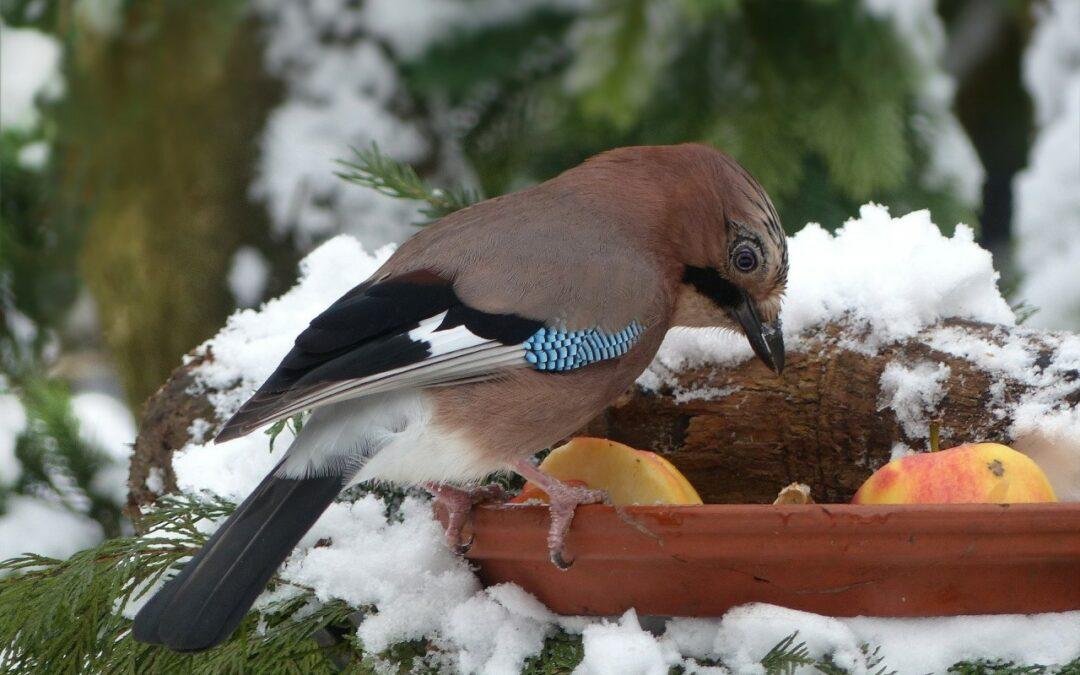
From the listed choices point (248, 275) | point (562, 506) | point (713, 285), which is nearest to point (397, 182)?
point (713, 285)

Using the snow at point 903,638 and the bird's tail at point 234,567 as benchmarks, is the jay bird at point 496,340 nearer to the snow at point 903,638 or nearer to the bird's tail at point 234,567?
the bird's tail at point 234,567

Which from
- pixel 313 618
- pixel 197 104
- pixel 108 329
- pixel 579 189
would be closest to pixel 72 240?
pixel 108 329

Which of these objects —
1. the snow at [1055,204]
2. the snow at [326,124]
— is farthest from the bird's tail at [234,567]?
the snow at [1055,204]

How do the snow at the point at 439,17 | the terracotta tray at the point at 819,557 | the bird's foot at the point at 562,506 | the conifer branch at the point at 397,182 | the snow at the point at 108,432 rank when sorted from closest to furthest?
the terracotta tray at the point at 819,557, the bird's foot at the point at 562,506, the conifer branch at the point at 397,182, the snow at the point at 108,432, the snow at the point at 439,17

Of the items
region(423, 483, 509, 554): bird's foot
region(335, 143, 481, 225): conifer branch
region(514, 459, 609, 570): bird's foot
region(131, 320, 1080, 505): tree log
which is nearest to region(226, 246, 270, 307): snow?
region(335, 143, 481, 225): conifer branch

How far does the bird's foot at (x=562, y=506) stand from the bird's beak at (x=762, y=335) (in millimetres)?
426

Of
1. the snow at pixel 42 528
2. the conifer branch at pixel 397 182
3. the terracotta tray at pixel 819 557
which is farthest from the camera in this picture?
the snow at pixel 42 528

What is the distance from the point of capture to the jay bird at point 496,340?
1506mm

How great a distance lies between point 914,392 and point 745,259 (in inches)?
12.1

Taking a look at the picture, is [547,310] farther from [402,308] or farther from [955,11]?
[955,11]

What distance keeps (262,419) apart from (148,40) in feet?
6.88

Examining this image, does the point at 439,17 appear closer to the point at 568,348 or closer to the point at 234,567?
the point at 568,348

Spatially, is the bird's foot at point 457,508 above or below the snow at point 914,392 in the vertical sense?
below

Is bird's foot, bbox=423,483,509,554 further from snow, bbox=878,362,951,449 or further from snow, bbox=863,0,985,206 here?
snow, bbox=863,0,985,206
